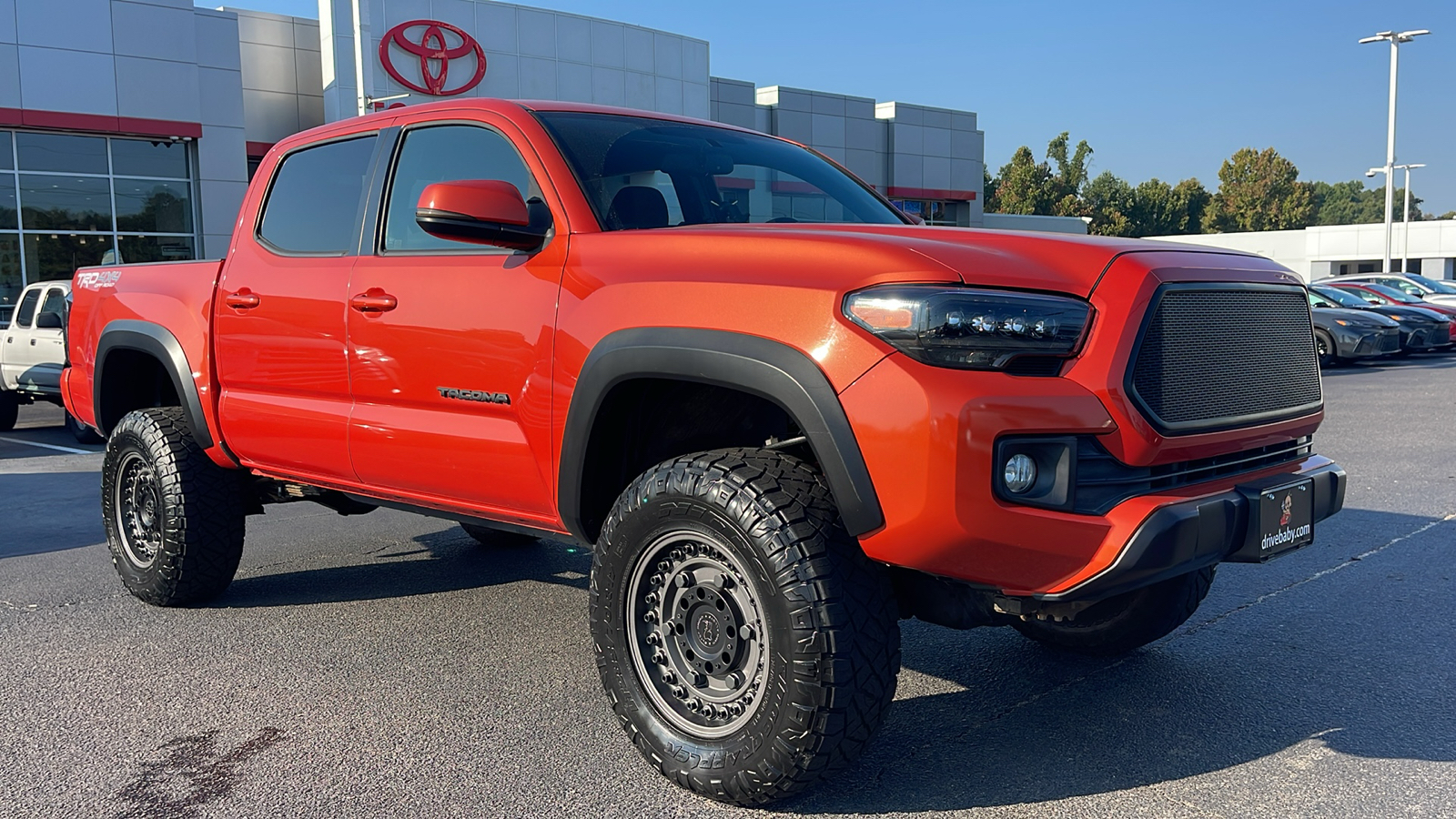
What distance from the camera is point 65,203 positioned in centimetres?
2286

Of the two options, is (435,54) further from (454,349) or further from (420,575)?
(454,349)

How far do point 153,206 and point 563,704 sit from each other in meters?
23.5

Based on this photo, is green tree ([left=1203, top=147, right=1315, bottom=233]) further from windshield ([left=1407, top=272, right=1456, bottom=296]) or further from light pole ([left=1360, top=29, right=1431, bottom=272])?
windshield ([left=1407, top=272, right=1456, bottom=296])

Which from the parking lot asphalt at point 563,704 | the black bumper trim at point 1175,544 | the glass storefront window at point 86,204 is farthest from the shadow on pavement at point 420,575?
the glass storefront window at point 86,204

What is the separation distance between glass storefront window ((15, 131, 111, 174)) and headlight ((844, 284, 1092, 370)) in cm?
2411

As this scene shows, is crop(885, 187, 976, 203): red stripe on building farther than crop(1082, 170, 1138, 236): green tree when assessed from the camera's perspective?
No

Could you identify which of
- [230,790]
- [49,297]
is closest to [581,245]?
[230,790]

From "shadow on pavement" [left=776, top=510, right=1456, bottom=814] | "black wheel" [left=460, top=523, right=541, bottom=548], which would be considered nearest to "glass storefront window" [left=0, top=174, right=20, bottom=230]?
"black wheel" [left=460, top=523, right=541, bottom=548]

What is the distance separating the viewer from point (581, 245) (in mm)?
3570

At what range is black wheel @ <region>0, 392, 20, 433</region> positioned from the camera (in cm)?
1357

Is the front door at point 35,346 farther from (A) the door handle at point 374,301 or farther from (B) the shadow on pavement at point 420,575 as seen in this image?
(A) the door handle at point 374,301

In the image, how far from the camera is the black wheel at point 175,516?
16.5 feet

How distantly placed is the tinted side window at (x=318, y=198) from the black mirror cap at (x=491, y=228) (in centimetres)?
104

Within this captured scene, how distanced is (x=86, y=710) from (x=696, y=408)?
2269mm
